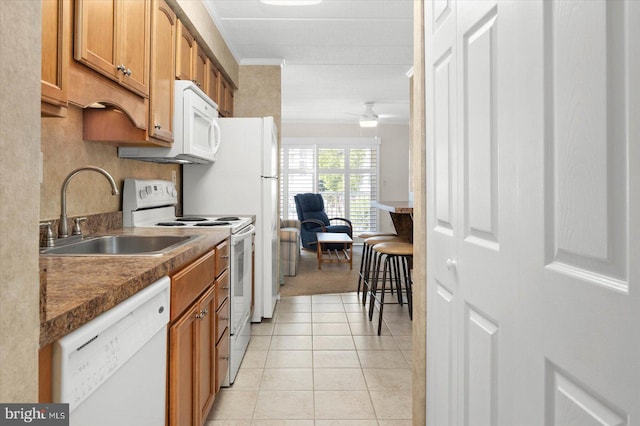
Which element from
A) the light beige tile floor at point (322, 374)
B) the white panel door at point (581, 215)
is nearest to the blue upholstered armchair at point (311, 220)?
the light beige tile floor at point (322, 374)

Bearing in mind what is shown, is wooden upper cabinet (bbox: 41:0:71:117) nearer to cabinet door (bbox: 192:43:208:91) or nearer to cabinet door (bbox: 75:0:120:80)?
cabinet door (bbox: 75:0:120:80)

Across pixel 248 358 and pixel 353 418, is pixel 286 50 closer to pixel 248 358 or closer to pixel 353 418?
pixel 248 358

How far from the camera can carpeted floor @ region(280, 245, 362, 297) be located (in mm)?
4910

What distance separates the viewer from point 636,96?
0.65 meters

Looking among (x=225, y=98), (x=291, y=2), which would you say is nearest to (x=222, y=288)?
(x=291, y=2)

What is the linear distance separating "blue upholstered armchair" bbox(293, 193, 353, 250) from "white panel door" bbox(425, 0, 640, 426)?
575cm

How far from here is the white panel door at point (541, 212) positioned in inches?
27.0

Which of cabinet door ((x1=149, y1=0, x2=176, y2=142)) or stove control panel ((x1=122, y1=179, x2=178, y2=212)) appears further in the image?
stove control panel ((x1=122, y1=179, x2=178, y2=212))

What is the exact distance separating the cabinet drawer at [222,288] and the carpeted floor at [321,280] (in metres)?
2.27

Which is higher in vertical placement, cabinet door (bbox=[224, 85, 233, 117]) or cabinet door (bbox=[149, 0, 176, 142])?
cabinet door (bbox=[224, 85, 233, 117])

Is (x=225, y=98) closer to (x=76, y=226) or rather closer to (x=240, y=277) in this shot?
(x=240, y=277)

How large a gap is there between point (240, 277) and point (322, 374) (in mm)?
796

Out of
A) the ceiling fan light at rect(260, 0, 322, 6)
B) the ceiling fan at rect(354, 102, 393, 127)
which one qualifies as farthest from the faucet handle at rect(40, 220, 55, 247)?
the ceiling fan at rect(354, 102, 393, 127)

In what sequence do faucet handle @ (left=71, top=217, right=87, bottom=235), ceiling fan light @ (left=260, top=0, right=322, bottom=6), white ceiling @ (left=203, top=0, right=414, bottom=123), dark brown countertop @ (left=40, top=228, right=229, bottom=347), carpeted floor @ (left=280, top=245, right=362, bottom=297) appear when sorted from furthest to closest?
1. carpeted floor @ (left=280, top=245, right=362, bottom=297)
2. white ceiling @ (left=203, top=0, right=414, bottom=123)
3. ceiling fan light @ (left=260, top=0, right=322, bottom=6)
4. faucet handle @ (left=71, top=217, right=87, bottom=235)
5. dark brown countertop @ (left=40, top=228, right=229, bottom=347)
